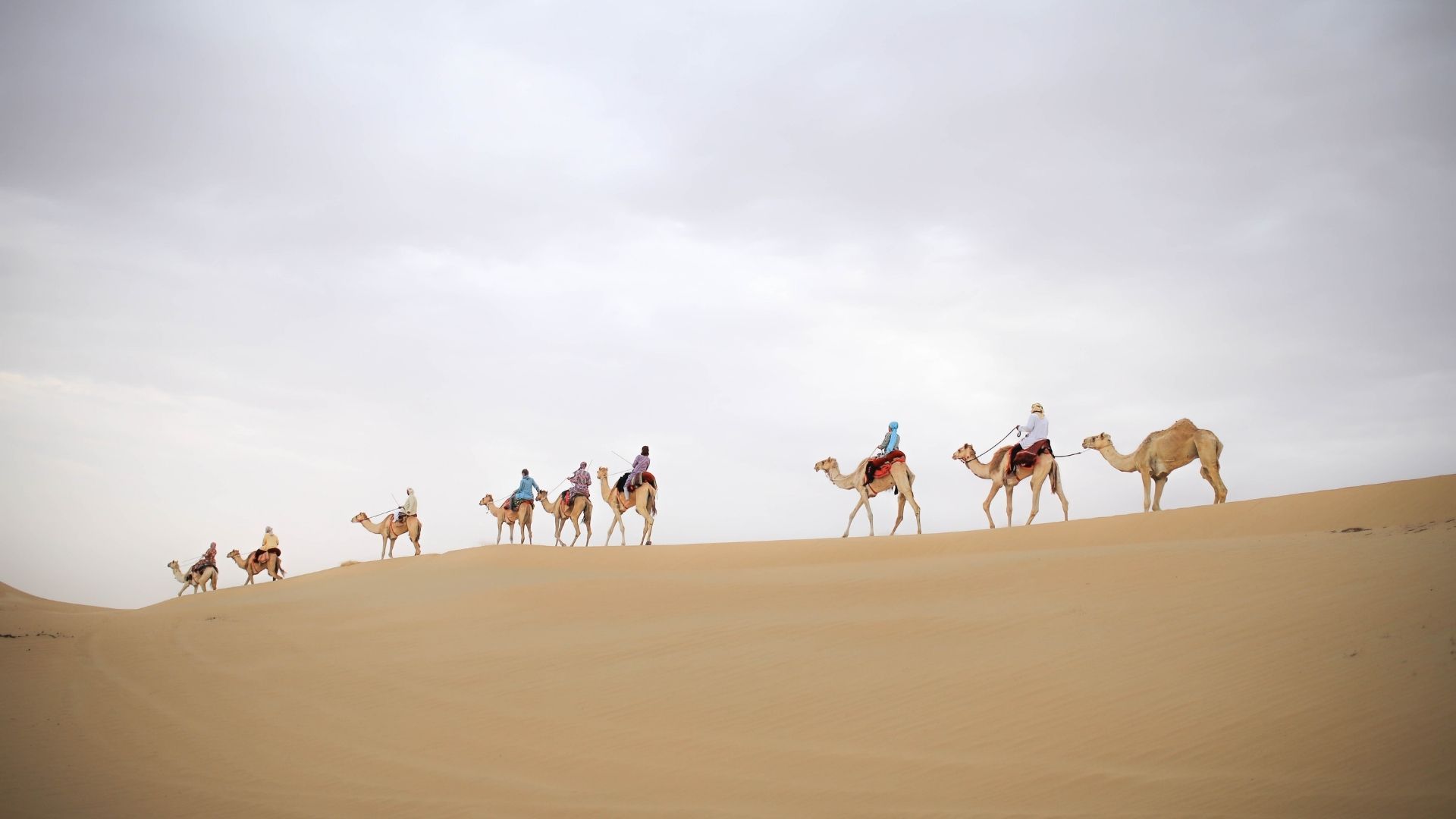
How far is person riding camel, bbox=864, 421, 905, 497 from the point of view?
24.4m

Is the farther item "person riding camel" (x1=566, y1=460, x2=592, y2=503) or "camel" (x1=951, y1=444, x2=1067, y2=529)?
"person riding camel" (x1=566, y1=460, x2=592, y2=503)

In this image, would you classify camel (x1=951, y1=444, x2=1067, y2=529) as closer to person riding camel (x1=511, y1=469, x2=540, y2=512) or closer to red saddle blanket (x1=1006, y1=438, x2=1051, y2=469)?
red saddle blanket (x1=1006, y1=438, x2=1051, y2=469)

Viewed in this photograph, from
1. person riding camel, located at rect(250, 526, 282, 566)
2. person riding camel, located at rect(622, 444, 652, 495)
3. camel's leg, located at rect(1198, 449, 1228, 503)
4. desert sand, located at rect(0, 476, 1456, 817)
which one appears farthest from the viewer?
person riding camel, located at rect(250, 526, 282, 566)

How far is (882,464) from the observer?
24.4m

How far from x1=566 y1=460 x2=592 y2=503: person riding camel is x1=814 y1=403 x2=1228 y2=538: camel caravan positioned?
10835mm

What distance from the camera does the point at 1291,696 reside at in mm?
8219

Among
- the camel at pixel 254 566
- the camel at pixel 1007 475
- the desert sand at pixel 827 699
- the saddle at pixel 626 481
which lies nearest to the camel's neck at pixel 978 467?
the camel at pixel 1007 475

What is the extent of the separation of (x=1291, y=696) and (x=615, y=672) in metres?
7.08

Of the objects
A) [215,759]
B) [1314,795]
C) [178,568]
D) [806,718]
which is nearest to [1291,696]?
[1314,795]

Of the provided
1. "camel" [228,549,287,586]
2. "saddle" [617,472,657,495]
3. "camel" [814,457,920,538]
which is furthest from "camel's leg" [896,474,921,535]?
"camel" [228,549,287,586]

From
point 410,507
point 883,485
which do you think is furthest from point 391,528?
point 883,485

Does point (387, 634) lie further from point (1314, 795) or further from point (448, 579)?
point (1314, 795)

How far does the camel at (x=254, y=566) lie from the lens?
116 ft

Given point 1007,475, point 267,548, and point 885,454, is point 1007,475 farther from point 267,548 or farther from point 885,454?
point 267,548
